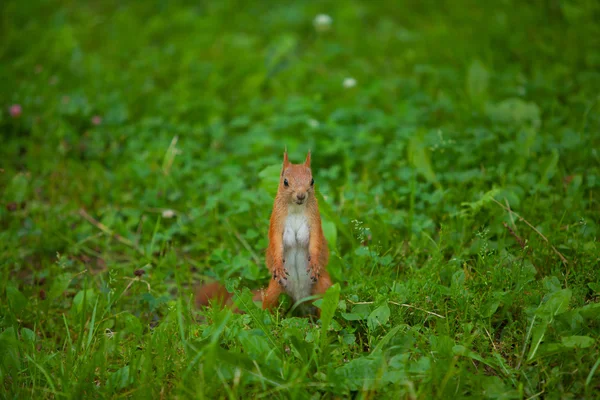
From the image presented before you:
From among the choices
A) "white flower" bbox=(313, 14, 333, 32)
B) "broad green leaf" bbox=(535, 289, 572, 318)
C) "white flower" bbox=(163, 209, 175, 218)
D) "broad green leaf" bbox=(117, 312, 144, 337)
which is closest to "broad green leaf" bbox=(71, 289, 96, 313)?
"broad green leaf" bbox=(117, 312, 144, 337)

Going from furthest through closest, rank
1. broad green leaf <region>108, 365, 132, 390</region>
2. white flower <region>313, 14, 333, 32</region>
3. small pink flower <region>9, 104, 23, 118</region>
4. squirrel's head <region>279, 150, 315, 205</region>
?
white flower <region>313, 14, 333, 32</region> → small pink flower <region>9, 104, 23, 118</region> → squirrel's head <region>279, 150, 315, 205</region> → broad green leaf <region>108, 365, 132, 390</region>

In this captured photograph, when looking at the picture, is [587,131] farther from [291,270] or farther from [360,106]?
[291,270]

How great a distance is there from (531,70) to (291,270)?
3234 millimetres

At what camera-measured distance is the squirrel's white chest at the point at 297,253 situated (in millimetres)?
2938

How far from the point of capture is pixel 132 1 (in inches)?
271

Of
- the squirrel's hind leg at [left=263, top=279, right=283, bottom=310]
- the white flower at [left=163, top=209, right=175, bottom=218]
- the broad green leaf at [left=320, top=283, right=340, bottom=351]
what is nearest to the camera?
the broad green leaf at [left=320, top=283, right=340, bottom=351]

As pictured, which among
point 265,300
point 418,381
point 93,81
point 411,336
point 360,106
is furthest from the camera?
point 93,81

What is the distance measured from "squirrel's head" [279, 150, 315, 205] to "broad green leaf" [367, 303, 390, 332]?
62cm

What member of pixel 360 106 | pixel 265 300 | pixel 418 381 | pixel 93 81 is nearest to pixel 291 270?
pixel 265 300

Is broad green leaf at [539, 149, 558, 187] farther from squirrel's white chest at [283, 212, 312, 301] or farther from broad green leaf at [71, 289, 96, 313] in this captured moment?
broad green leaf at [71, 289, 96, 313]

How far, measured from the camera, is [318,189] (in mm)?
3199

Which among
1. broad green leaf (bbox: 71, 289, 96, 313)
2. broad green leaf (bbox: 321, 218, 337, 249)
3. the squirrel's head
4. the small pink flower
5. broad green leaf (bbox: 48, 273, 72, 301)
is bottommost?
broad green leaf (bbox: 71, 289, 96, 313)

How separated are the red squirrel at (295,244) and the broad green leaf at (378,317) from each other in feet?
1.19

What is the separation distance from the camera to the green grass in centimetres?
246
